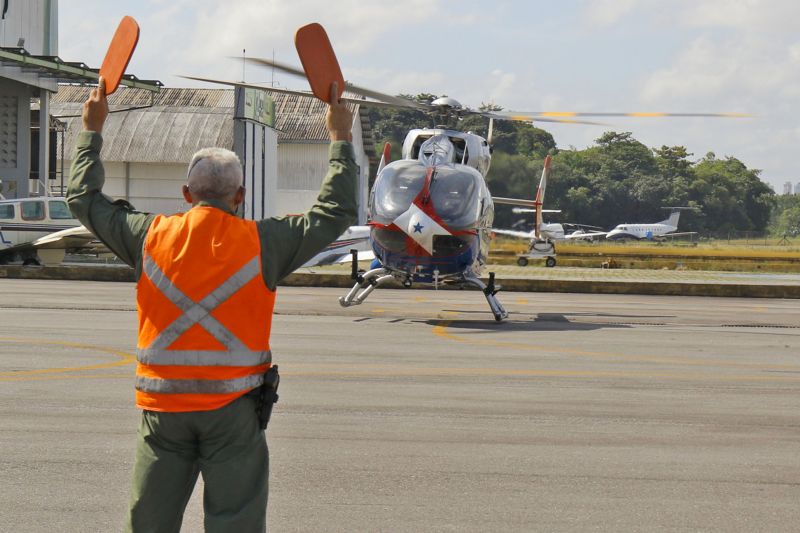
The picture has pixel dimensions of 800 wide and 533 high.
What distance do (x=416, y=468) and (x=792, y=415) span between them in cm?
400

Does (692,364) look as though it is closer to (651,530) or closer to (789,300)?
(651,530)

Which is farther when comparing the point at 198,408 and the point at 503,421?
the point at 503,421

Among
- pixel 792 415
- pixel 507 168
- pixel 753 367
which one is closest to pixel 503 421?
pixel 792 415

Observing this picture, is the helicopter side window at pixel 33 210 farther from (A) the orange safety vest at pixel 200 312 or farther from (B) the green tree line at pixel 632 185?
(B) the green tree line at pixel 632 185

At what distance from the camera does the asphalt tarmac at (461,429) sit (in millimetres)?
6270

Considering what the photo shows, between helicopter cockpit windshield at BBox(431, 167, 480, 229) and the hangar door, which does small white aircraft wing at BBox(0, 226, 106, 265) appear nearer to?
the hangar door

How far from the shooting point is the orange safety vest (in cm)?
408

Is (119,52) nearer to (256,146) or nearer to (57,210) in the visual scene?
(57,210)

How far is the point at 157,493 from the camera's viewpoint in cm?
411

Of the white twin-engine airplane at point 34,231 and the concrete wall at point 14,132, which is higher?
the concrete wall at point 14,132

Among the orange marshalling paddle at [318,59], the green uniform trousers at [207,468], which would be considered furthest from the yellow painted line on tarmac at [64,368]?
the orange marshalling paddle at [318,59]

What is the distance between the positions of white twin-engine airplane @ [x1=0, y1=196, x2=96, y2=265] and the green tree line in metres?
Result: 66.0

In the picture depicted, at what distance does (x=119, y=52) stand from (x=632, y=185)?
122 metres

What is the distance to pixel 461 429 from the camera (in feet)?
28.2
